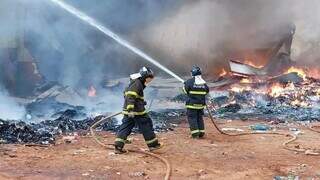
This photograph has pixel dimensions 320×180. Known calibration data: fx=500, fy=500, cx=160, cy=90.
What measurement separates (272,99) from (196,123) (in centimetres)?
676

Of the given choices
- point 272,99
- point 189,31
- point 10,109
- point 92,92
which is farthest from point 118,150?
point 189,31

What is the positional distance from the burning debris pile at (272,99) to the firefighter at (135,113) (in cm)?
558

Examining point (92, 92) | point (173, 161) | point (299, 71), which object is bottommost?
point (173, 161)

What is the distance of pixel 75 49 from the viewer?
62.7 feet

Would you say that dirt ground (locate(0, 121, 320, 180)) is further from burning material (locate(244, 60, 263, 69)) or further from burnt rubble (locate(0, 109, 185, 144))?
burning material (locate(244, 60, 263, 69))

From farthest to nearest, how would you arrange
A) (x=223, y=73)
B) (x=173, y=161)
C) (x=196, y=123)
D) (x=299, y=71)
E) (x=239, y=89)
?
(x=223, y=73) → (x=299, y=71) → (x=239, y=89) → (x=196, y=123) → (x=173, y=161)

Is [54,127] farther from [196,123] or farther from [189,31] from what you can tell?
[189,31]

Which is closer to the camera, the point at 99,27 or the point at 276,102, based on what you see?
the point at 276,102

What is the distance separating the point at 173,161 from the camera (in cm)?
827

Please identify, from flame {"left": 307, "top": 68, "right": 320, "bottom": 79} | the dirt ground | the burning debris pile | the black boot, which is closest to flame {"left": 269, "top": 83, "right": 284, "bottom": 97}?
the burning debris pile

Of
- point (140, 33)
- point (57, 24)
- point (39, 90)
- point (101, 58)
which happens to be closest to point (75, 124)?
point (39, 90)

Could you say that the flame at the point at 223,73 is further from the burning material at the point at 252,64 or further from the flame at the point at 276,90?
the flame at the point at 276,90

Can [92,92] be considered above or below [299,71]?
below

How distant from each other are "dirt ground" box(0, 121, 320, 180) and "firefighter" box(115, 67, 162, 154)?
28 cm
